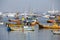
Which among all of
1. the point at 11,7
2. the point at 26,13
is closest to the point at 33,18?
the point at 26,13

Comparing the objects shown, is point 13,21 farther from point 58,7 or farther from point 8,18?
point 58,7

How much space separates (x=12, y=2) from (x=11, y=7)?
0.25 meters

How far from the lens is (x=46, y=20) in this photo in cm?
1077

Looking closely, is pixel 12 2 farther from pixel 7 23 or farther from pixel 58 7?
pixel 58 7

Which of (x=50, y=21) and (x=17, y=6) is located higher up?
(x=17, y=6)

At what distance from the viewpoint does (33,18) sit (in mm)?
10633

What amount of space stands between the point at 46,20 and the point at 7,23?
1.76 m

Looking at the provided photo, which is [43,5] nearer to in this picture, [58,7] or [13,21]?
[58,7]

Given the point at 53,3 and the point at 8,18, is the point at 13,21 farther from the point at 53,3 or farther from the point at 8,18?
the point at 53,3

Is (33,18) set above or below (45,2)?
below

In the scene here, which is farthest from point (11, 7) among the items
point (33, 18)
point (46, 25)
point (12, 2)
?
point (46, 25)

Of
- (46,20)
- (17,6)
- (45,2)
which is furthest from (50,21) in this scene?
(17,6)

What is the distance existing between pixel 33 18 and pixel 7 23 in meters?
1.17

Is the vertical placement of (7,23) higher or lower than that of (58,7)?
lower
